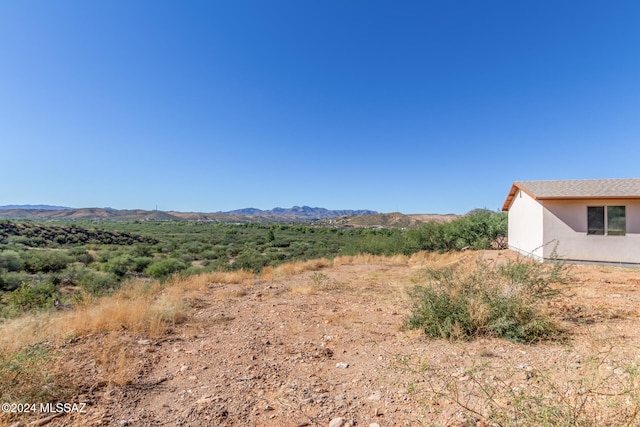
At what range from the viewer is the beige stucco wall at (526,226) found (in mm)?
11453

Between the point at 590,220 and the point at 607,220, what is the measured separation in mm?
459

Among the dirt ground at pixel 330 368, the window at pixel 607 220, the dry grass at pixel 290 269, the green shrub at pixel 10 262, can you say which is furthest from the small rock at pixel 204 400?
the green shrub at pixel 10 262

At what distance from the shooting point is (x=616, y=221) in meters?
10.4

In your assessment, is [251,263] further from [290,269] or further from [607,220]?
[607,220]

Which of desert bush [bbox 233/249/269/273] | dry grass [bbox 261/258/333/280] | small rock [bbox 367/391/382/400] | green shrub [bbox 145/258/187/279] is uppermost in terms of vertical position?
small rock [bbox 367/391/382/400]

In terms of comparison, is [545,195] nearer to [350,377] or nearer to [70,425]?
[350,377]

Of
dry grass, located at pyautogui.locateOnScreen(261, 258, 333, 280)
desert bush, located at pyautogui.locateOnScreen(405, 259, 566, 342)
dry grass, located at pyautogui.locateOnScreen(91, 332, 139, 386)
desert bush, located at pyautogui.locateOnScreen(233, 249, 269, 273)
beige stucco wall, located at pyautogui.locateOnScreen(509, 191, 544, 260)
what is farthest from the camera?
desert bush, located at pyautogui.locateOnScreen(233, 249, 269, 273)

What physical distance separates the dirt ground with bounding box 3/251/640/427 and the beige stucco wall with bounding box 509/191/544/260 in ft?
19.7

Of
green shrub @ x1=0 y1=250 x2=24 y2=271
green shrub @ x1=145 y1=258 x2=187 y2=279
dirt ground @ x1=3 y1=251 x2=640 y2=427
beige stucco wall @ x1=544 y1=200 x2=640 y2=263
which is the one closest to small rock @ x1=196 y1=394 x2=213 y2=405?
Result: dirt ground @ x1=3 y1=251 x2=640 y2=427

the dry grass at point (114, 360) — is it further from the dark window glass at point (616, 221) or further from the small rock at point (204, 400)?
the dark window glass at point (616, 221)

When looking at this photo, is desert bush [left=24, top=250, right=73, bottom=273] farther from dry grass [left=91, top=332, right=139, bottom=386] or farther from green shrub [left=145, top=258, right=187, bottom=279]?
dry grass [left=91, top=332, right=139, bottom=386]

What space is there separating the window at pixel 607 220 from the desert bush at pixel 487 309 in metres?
7.78

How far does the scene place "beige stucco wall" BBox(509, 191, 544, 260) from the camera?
11.5 meters

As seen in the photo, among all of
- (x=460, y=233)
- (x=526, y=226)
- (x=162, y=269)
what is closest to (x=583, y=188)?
(x=526, y=226)
